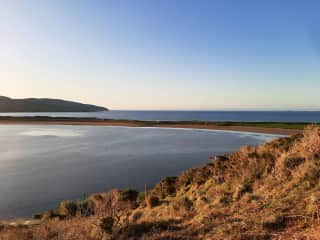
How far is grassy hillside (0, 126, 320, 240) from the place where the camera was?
5727 mm

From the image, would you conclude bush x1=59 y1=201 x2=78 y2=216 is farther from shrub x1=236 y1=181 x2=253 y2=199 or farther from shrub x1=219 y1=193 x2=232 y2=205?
shrub x1=236 y1=181 x2=253 y2=199

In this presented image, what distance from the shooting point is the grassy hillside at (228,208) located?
18.8 feet

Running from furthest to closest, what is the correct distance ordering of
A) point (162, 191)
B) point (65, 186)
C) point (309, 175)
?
1. point (65, 186)
2. point (162, 191)
3. point (309, 175)

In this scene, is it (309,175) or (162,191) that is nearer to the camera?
(309,175)

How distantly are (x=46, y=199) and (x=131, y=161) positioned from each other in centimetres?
965

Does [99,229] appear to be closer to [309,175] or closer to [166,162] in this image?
[309,175]

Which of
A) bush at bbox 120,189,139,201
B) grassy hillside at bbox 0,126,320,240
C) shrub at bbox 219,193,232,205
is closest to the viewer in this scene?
grassy hillside at bbox 0,126,320,240

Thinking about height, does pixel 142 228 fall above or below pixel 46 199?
above

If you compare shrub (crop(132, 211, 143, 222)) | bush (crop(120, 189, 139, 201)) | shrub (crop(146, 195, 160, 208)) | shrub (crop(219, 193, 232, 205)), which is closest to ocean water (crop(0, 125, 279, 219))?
bush (crop(120, 189, 139, 201))

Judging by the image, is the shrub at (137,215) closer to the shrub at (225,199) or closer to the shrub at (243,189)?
Result: the shrub at (225,199)

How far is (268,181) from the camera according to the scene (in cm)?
908

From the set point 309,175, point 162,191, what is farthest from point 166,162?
point 309,175

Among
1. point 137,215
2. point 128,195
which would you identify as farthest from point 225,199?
point 128,195

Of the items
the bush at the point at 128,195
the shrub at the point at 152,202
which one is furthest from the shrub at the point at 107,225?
the bush at the point at 128,195
